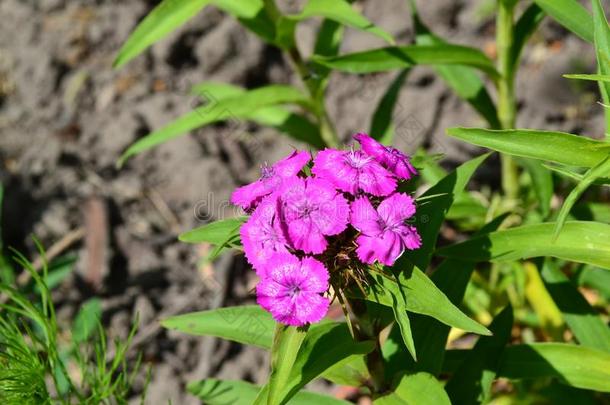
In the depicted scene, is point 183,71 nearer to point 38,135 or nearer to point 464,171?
point 38,135

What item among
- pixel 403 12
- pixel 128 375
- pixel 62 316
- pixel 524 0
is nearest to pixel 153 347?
pixel 128 375

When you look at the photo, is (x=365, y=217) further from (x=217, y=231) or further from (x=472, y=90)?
(x=472, y=90)

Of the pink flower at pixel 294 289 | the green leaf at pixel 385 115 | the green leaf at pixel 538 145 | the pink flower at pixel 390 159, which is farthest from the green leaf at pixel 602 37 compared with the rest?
the green leaf at pixel 385 115

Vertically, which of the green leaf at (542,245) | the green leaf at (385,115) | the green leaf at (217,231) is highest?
the green leaf at (217,231)

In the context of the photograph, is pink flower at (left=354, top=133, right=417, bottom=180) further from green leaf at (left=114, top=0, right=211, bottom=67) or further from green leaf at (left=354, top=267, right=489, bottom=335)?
green leaf at (left=114, top=0, right=211, bottom=67)

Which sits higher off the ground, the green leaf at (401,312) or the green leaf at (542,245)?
the green leaf at (401,312)

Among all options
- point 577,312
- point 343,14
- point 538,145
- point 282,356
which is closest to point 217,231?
point 282,356

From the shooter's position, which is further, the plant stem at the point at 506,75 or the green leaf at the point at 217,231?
the plant stem at the point at 506,75

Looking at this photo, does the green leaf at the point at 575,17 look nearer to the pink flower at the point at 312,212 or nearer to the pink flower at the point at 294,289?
the pink flower at the point at 312,212
